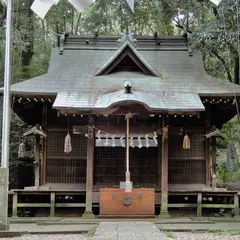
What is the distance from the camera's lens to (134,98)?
9.46 metres

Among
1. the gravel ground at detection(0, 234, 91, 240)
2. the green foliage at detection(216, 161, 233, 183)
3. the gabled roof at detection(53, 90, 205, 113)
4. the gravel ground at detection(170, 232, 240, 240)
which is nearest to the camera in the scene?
the gravel ground at detection(170, 232, 240, 240)

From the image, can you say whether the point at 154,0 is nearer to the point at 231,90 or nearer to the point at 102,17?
the point at 102,17

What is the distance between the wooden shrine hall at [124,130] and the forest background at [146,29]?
4.45 feet

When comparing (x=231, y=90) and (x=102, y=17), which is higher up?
(x=102, y=17)

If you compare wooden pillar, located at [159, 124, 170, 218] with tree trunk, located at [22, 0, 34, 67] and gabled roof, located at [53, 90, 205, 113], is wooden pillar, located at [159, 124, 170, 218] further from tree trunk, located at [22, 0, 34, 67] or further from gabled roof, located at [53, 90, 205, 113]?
tree trunk, located at [22, 0, 34, 67]

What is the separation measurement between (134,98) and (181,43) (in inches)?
180

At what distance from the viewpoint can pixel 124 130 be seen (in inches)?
406

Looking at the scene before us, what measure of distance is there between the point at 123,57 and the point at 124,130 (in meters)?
2.78

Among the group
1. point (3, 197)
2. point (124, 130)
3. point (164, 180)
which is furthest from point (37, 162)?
point (164, 180)

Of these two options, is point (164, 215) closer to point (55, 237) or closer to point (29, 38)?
point (55, 237)

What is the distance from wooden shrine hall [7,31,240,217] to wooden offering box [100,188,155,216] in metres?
0.03

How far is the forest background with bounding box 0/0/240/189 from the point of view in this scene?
12.1 m

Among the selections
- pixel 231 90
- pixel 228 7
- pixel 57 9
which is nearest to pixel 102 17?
pixel 57 9

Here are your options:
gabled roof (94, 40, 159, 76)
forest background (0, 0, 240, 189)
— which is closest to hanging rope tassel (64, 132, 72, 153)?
gabled roof (94, 40, 159, 76)
